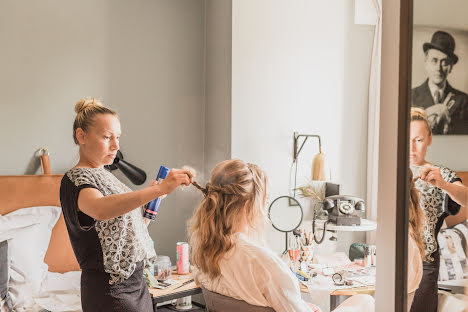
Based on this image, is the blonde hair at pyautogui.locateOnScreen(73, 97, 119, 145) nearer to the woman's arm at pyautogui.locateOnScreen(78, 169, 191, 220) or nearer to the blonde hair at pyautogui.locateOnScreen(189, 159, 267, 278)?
the woman's arm at pyautogui.locateOnScreen(78, 169, 191, 220)

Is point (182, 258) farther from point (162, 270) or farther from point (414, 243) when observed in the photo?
point (414, 243)

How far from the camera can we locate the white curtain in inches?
125

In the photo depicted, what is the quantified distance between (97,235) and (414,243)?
1080 millimetres

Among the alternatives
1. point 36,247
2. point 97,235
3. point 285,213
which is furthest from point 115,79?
point 97,235

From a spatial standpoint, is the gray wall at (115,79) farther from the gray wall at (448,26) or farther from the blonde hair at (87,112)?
the gray wall at (448,26)

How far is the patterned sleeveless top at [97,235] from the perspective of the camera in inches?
63.7

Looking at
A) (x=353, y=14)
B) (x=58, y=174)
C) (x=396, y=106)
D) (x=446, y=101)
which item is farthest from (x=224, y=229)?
(x=353, y=14)

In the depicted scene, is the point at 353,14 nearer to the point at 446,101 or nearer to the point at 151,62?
the point at 151,62

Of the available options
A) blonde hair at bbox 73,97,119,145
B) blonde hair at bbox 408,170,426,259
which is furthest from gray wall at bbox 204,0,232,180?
blonde hair at bbox 408,170,426,259

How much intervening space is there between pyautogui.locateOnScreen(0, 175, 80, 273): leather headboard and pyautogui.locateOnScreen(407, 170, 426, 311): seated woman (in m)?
2.15

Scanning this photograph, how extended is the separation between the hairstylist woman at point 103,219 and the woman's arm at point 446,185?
0.78 metres

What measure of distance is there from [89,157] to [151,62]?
1.45 m

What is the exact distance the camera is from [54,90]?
2.76 meters

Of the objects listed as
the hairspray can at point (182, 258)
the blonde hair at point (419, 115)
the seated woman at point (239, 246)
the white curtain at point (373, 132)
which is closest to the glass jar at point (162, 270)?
the hairspray can at point (182, 258)
